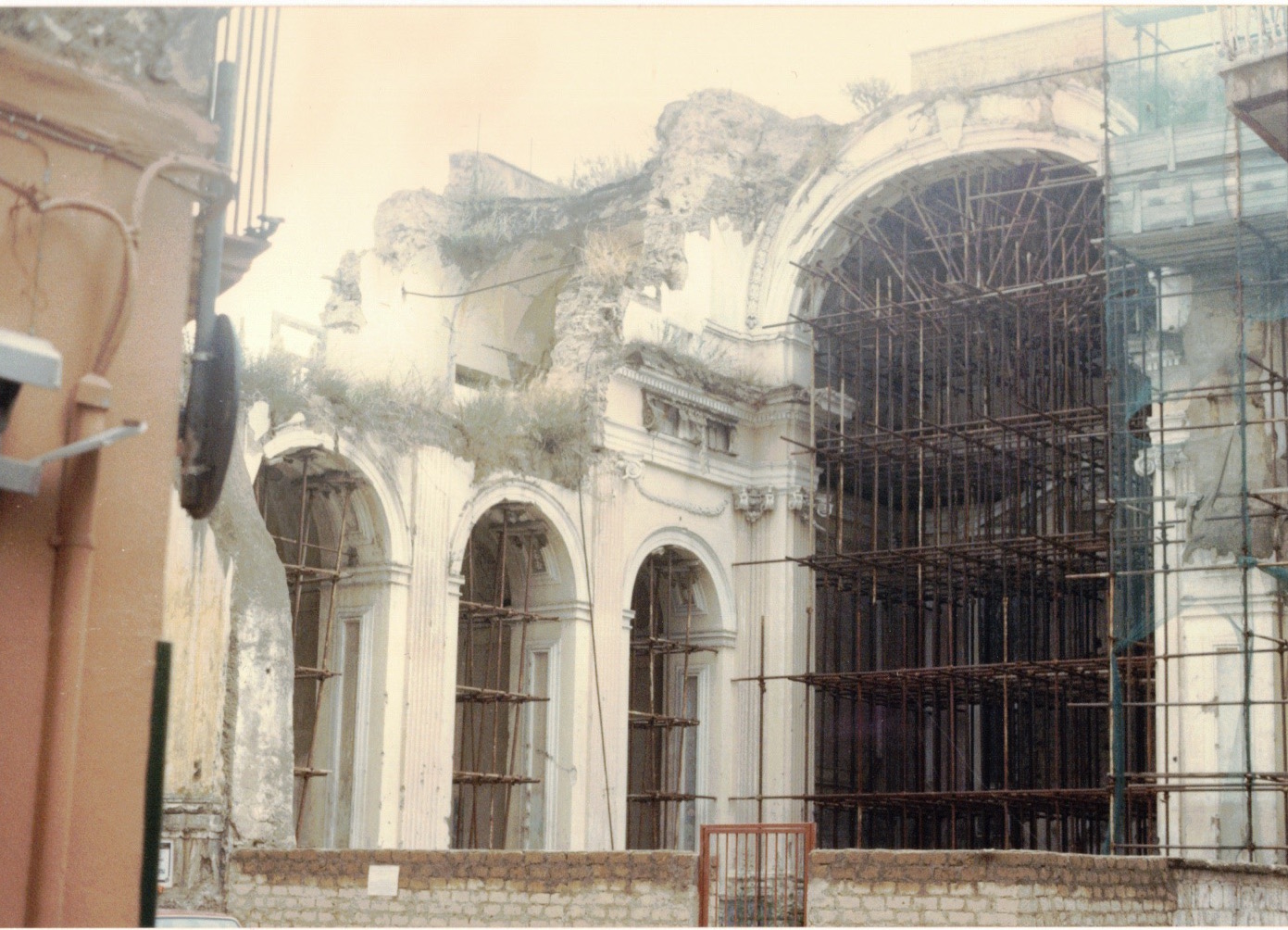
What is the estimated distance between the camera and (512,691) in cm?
2108

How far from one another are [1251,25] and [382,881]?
1004 cm

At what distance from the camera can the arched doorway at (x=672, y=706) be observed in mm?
22828

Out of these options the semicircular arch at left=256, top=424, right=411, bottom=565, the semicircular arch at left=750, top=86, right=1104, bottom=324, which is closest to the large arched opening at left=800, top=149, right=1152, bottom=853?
the semicircular arch at left=750, top=86, right=1104, bottom=324

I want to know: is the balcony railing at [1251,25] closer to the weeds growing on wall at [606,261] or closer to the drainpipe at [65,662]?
the weeds growing on wall at [606,261]

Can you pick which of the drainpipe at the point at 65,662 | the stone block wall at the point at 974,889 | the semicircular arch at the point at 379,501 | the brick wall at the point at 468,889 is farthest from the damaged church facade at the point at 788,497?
the drainpipe at the point at 65,662

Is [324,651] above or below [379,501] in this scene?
below

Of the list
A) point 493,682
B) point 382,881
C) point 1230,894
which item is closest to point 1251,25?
point 1230,894

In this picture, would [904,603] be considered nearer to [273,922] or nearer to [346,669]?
[346,669]

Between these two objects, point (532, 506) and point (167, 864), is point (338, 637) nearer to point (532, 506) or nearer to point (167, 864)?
point (532, 506)

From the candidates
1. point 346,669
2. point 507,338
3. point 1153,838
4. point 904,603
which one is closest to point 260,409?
point 346,669

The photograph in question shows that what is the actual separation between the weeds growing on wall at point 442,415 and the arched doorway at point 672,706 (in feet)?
7.44

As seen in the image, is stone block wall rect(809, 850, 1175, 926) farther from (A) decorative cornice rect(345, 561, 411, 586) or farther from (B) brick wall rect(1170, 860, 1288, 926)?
(A) decorative cornice rect(345, 561, 411, 586)

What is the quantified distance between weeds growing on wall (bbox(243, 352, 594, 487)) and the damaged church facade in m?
0.06

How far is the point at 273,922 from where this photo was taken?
47.1 feet
